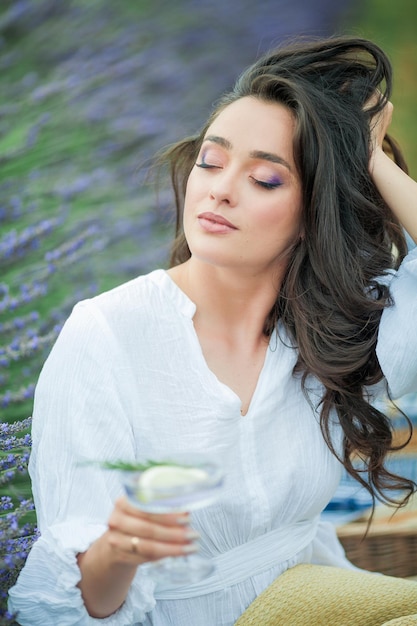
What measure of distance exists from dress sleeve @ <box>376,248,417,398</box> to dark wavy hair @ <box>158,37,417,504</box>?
38 millimetres

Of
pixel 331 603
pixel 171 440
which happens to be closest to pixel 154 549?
pixel 171 440

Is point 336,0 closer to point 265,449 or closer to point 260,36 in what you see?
point 260,36

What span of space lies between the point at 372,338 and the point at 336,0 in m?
2.42

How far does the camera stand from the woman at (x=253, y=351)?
5.74 feet

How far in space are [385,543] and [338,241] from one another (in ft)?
3.89

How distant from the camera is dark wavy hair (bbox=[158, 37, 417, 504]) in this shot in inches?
79.0

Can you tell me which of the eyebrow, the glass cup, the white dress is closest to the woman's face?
the eyebrow

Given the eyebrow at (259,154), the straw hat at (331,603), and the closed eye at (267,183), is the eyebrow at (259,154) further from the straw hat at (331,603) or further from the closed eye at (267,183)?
the straw hat at (331,603)

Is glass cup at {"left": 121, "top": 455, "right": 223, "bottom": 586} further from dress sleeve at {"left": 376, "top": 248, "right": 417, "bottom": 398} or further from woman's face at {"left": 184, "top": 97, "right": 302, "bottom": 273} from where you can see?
dress sleeve at {"left": 376, "top": 248, "right": 417, "bottom": 398}

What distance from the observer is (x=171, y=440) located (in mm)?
1887

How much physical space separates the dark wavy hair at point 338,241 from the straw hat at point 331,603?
0.88 ft

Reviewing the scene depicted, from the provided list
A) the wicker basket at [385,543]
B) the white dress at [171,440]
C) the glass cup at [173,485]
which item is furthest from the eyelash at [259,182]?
the wicker basket at [385,543]

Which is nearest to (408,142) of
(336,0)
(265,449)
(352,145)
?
(336,0)

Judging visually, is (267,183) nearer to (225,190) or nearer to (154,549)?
(225,190)
